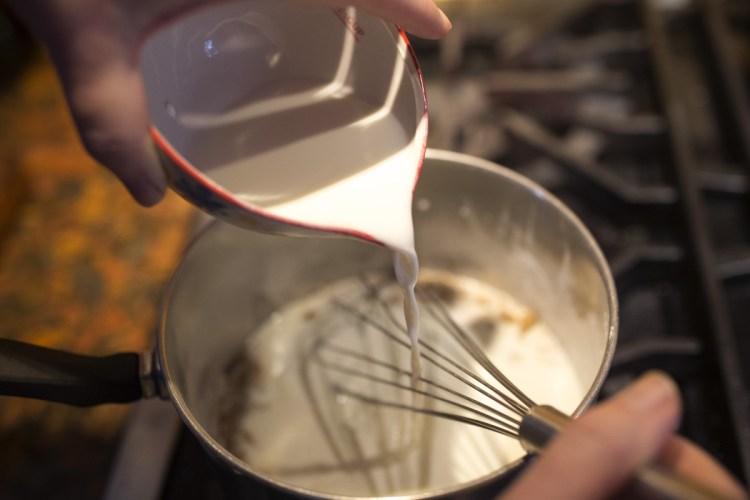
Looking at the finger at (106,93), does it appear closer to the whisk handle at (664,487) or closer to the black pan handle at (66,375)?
the black pan handle at (66,375)

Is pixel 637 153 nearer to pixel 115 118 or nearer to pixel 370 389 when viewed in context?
pixel 370 389

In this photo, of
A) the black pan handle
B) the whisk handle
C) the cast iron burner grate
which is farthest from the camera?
the cast iron burner grate

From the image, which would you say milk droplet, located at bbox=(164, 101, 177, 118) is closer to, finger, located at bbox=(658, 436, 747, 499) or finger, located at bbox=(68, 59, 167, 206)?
finger, located at bbox=(68, 59, 167, 206)

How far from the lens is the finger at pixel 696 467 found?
270mm

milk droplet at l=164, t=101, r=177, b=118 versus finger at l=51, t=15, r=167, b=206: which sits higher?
finger at l=51, t=15, r=167, b=206

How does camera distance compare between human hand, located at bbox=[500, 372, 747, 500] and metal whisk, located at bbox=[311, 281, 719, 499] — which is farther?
metal whisk, located at bbox=[311, 281, 719, 499]

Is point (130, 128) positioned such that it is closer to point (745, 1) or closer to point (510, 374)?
point (510, 374)

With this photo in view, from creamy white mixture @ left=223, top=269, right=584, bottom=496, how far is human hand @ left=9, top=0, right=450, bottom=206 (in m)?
0.28

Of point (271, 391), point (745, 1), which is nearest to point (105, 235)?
point (271, 391)

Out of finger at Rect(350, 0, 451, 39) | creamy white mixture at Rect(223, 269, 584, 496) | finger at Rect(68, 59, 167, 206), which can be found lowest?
creamy white mixture at Rect(223, 269, 584, 496)

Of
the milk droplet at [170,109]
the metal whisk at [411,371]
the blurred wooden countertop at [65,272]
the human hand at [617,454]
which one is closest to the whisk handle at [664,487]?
the human hand at [617,454]

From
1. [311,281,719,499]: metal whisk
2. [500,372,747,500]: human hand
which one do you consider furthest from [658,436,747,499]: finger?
[311,281,719,499]: metal whisk

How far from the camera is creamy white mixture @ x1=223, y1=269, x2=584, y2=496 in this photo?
0.51m

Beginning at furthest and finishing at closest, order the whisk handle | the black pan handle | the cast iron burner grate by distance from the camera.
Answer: the cast iron burner grate, the black pan handle, the whisk handle
